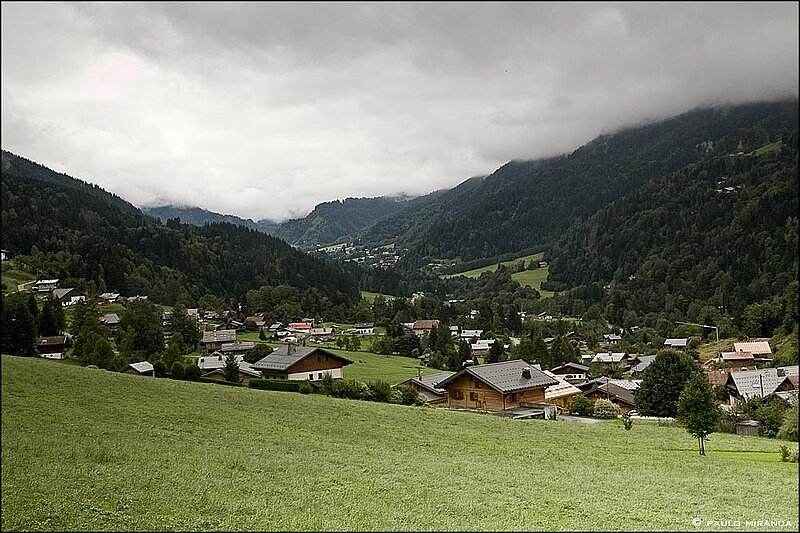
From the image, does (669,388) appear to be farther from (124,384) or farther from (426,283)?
(426,283)

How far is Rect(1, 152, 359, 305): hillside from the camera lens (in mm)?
21375

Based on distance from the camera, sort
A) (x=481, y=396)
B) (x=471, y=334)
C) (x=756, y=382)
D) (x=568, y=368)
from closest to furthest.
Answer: (x=481, y=396) → (x=756, y=382) → (x=568, y=368) → (x=471, y=334)

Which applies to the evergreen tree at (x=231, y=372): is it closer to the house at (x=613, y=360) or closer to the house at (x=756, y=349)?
the house at (x=756, y=349)

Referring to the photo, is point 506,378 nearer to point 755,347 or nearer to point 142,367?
point 142,367

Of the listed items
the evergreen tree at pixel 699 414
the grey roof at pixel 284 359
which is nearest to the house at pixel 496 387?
the grey roof at pixel 284 359

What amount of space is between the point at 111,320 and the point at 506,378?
830 inches

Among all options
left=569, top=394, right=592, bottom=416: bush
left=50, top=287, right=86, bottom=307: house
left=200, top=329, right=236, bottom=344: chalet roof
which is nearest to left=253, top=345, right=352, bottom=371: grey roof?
left=50, top=287, right=86, bottom=307: house

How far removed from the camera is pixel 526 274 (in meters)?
141

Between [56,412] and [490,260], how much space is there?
524ft

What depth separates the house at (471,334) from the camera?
224 feet

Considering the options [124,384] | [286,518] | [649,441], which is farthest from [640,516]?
[124,384]

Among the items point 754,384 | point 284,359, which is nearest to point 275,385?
point 284,359

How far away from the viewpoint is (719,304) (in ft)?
289

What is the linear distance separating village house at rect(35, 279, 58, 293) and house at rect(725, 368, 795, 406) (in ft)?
94.1
